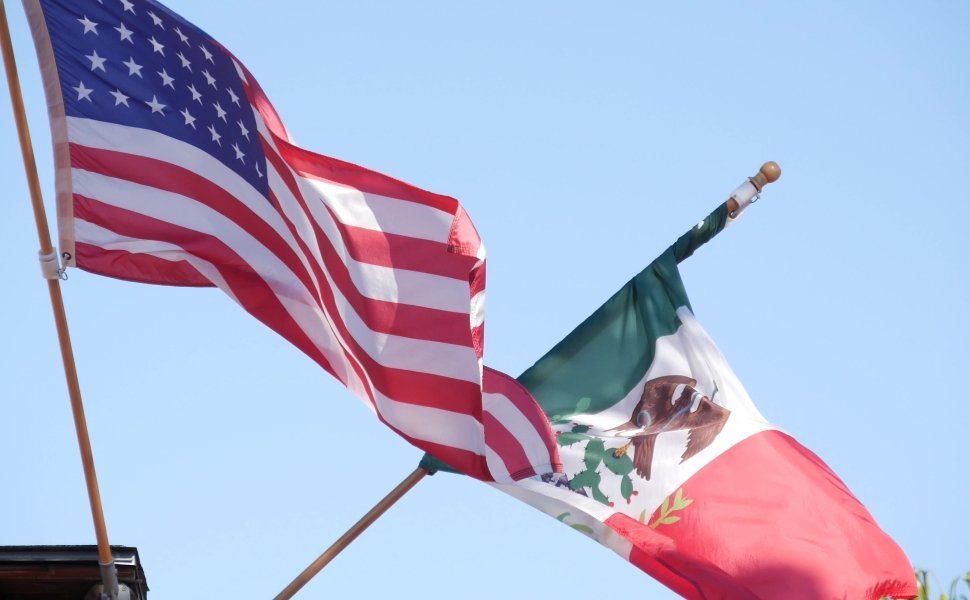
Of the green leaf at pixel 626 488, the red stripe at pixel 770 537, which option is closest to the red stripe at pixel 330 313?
the red stripe at pixel 770 537

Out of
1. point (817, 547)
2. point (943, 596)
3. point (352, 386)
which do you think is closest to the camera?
point (352, 386)

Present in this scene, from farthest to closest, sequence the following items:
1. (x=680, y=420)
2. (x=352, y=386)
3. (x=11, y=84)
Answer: (x=680, y=420), (x=352, y=386), (x=11, y=84)

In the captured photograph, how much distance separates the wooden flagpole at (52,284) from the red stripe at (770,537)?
330cm

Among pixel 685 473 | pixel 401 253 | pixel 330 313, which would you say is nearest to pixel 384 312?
pixel 401 253

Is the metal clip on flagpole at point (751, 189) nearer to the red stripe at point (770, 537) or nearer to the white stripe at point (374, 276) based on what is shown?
the red stripe at point (770, 537)

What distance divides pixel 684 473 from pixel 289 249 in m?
3.17

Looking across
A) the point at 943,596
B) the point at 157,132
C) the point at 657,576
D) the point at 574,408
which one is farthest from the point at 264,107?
the point at 943,596

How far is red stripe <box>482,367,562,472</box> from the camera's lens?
8867mm

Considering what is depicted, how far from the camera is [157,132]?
923 cm

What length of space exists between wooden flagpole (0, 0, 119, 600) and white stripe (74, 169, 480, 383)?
2.01ft

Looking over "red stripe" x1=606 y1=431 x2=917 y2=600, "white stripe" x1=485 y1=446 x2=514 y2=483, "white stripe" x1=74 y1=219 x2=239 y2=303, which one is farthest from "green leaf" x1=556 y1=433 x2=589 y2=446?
"white stripe" x1=74 y1=219 x2=239 y2=303

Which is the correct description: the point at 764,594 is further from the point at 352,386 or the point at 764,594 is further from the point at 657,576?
the point at 352,386

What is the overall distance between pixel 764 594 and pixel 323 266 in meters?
3.47

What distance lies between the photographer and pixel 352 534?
927cm
